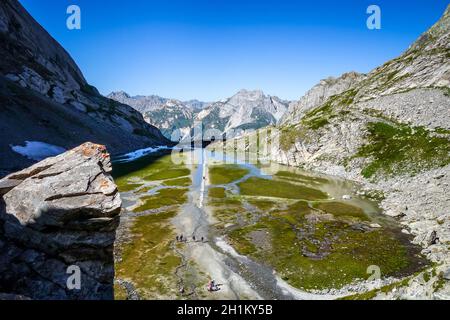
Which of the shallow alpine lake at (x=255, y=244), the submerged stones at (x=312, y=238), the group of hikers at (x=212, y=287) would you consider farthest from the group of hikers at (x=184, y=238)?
the group of hikers at (x=212, y=287)

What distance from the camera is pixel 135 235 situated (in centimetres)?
5919

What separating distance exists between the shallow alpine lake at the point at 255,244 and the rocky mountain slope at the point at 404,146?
5.68 meters

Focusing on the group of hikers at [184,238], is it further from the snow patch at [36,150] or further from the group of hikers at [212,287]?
the snow patch at [36,150]

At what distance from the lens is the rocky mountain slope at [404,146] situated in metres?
54.1

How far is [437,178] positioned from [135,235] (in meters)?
68.5

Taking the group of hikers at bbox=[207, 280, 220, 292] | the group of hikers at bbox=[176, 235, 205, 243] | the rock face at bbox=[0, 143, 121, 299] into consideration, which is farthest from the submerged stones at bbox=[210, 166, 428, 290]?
the rock face at bbox=[0, 143, 121, 299]

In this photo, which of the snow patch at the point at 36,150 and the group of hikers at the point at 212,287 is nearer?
the group of hikers at the point at 212,287

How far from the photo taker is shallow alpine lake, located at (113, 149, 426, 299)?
3956 centimetres

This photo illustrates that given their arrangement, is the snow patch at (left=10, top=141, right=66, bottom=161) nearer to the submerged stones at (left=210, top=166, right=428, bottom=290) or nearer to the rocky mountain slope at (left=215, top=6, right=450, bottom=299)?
the submerged stones at (left=210, top=166, right=428, bottom=290)

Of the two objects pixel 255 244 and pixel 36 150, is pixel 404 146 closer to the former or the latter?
pixel 255 244

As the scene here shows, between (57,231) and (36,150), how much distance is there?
393 feet

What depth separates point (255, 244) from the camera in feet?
174

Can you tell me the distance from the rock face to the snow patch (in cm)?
10854
